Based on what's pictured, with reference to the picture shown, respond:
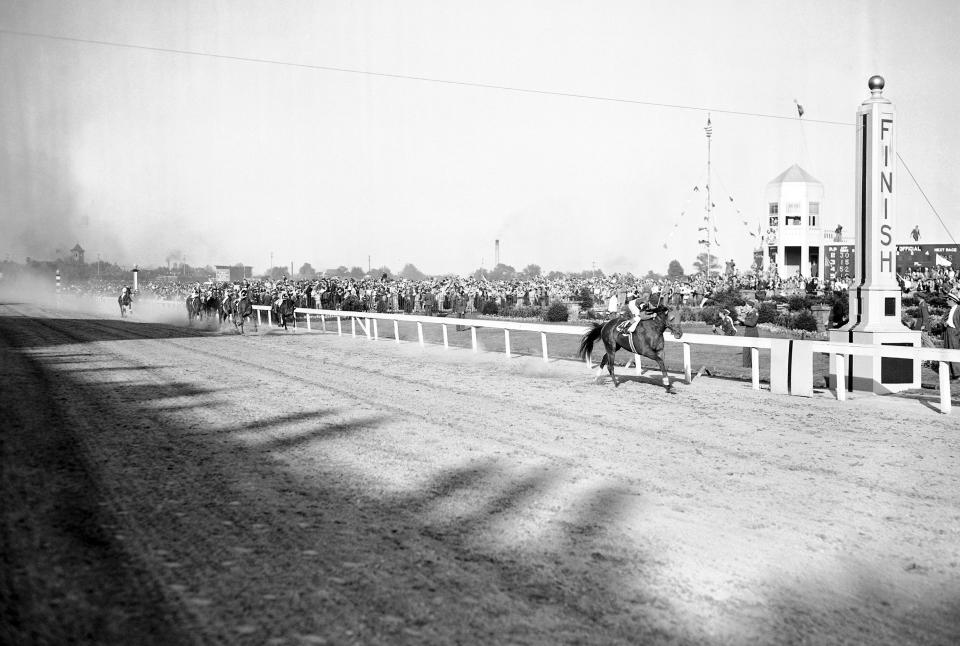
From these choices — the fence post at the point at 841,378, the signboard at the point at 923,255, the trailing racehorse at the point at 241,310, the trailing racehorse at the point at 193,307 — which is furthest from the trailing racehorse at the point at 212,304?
the signboard at the point at 923,255

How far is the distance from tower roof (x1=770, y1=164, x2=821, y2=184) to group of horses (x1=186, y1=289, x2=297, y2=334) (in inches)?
1984

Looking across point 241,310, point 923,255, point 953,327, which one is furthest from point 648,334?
point 923,255

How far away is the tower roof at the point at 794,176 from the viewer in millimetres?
71000

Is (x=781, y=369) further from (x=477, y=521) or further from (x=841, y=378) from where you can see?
(x=477, y=521)

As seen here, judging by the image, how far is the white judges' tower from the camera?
1285 cm

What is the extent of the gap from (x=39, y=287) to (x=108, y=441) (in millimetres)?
104596

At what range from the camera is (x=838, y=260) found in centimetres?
Result: 6284

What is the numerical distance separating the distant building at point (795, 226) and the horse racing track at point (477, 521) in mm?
61357

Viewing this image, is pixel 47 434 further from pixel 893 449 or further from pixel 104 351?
pixel 104 351

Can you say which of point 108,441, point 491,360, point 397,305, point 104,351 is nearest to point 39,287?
point 397,305

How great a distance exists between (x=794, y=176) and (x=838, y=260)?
11799mm

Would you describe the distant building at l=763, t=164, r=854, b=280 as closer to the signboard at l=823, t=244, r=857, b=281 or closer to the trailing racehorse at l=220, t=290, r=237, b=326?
the signboard at l=823, t=244, r=857, b=281

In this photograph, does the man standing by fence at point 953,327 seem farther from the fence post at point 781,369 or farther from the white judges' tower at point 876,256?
the fence post at point 781,369

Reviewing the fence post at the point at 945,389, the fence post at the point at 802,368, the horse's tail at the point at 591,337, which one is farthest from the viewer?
the horse's tail at the point at 591,337
